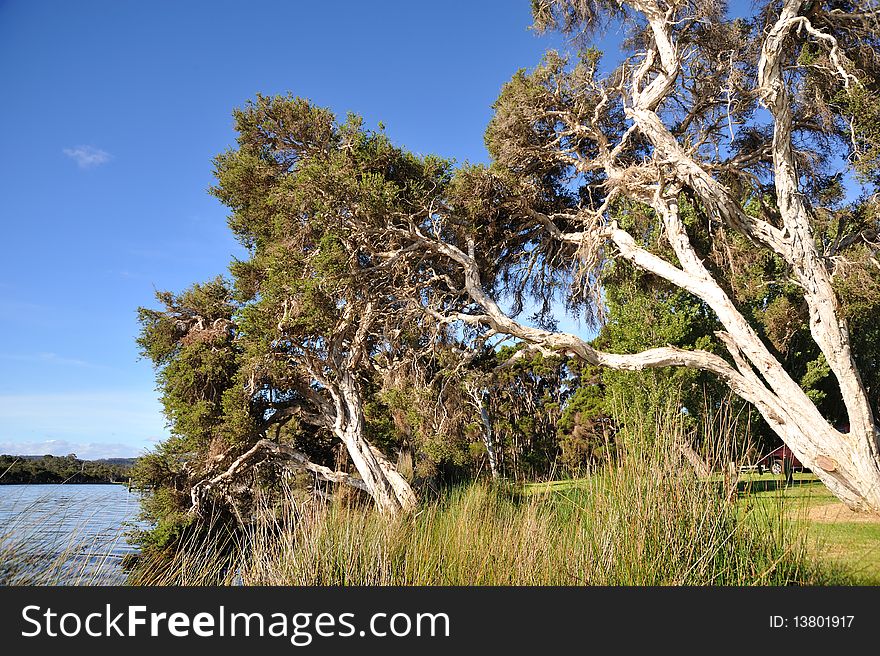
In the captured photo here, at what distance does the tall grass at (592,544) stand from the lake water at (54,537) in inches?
22.5

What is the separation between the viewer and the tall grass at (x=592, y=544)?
12.5 feet

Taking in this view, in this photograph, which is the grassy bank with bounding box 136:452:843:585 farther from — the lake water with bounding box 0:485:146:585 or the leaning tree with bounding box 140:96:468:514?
the leaning tree with bounding box 140:96:468:514

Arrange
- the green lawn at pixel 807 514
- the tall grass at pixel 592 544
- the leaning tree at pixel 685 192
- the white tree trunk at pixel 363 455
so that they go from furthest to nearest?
1. the white tree trunk at pixel 363 455
2. the leaning tree at pixel 685 192
3. the green lawn at pixel 807 514
4. the tall grass at pixel 592 544

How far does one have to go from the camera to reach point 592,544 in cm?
415

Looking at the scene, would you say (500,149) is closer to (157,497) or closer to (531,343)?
(531,343)

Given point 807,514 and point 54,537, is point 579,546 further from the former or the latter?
point 54,537

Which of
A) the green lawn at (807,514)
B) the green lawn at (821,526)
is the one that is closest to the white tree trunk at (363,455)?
the green lawn at (807,514)

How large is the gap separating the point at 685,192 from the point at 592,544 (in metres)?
10.4

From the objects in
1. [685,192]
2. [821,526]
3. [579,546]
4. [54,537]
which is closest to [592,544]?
[579,546]

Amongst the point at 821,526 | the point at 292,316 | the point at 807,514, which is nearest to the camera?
the point at 807,514

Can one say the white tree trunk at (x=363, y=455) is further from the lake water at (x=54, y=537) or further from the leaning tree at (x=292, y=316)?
the lake water at (x=54, y=537)

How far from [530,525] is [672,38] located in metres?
11.8

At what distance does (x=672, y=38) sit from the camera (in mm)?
12055

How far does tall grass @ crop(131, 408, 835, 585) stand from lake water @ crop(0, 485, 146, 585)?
0.57 m
